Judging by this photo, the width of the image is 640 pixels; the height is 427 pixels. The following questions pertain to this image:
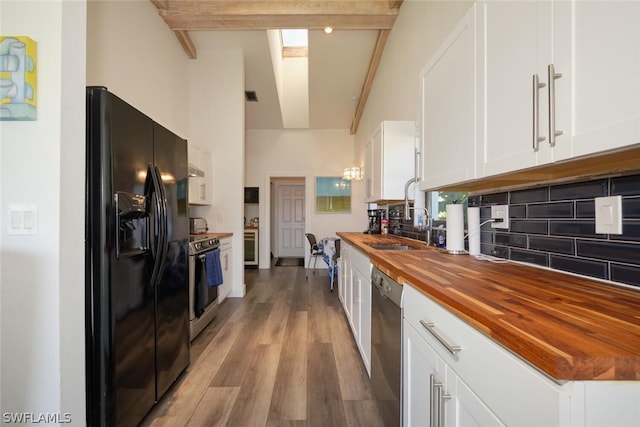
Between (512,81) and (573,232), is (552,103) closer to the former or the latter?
(512,81)

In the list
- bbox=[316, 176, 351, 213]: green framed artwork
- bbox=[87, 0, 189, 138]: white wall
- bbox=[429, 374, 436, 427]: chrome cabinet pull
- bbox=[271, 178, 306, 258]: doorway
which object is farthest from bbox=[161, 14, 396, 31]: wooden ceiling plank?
bbox=[271, 178, 306, 258]: doorway

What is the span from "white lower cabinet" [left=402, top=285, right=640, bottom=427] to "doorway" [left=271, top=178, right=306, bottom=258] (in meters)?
6.77

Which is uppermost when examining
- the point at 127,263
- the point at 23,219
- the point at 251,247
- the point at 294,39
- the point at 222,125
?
the point at 294,39

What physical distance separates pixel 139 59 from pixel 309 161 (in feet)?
12.3

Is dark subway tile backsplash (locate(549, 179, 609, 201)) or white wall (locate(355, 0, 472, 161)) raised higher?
white wall (locate(355, 0, 472, 161))

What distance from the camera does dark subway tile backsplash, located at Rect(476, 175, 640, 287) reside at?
0.86 meters

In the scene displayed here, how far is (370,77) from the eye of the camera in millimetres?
4504

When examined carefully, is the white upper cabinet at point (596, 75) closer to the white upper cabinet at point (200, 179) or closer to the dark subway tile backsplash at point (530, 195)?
the dark subway tile backsplash at point (530, 195)

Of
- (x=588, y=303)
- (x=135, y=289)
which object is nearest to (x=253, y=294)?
(x=135, y=289)

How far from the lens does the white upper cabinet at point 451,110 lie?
3.87ft

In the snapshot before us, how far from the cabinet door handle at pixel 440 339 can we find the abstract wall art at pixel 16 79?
1.72m

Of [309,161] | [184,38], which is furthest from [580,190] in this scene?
[309,161]

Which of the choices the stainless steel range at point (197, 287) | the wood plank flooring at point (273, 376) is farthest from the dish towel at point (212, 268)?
the wood plank flooring at point (273, 376)

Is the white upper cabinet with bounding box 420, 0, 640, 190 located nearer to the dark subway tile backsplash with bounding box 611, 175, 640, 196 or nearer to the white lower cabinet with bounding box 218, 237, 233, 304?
the dark subway tile backsplash with bounding box 611, 175, 640, 196
